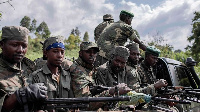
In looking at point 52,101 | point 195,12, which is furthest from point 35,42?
point 52,101

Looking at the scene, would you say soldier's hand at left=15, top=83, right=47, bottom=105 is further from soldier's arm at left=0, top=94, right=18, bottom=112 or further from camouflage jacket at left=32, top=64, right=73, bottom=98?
camouflage jacket at left=32, top=64, right=73, bottom=98

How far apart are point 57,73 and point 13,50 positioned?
79 cm

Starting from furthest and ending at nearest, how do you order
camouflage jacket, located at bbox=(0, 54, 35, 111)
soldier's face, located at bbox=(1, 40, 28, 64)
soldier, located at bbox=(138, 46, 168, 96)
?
soldier, located at bbox=(138, 46, 168, 96) < soldier's face, located at bbox=(1, 40, 28, 64) < camouflage jacket, located at bbox=(0, 54, 35, 111)

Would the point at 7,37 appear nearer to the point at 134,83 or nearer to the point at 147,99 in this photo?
the point at 147,99

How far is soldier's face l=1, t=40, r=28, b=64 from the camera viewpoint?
2.67 metres

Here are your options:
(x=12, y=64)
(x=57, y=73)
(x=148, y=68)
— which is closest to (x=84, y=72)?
(x=57, y=73)

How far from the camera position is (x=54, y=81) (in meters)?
3.18

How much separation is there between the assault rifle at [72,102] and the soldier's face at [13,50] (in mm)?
634

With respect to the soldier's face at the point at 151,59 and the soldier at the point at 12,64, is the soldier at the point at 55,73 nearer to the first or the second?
the soldier at the point at 12,64

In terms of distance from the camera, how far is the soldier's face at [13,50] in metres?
2.67

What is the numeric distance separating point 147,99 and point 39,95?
217cm

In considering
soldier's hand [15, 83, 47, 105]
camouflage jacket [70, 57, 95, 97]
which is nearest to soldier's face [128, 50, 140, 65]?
camouflage jacket [70, 57, 95, 97]

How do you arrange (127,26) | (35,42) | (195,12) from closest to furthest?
(127,26), (195,12), (35,42)

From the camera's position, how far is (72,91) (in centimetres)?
339
